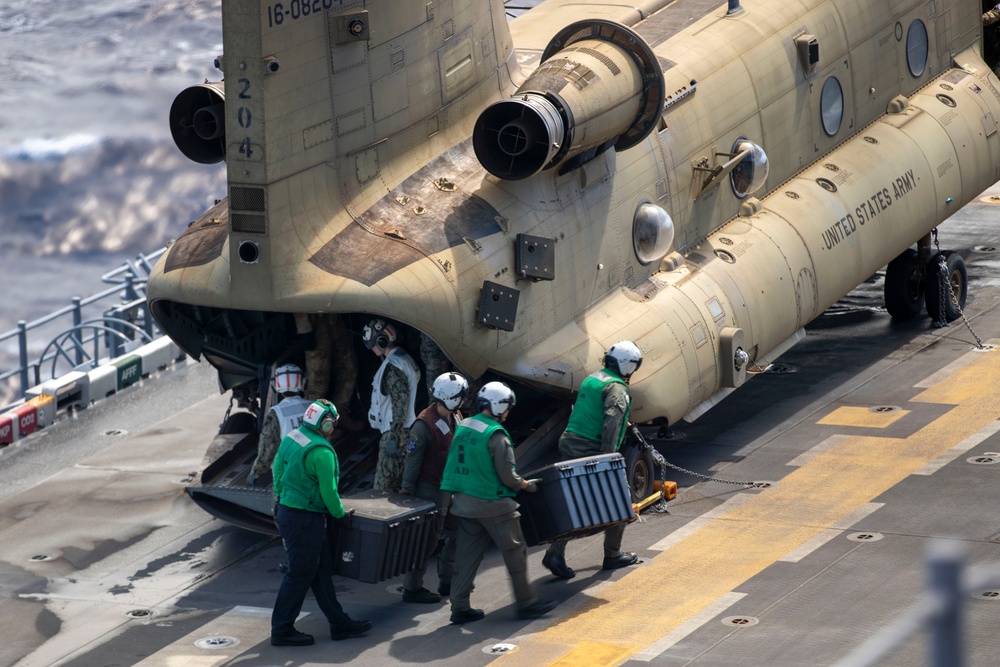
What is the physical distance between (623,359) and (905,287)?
25.2 feet

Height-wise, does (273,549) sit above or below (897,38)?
below

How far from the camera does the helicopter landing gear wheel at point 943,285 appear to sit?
2125 cm

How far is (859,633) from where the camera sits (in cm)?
1300

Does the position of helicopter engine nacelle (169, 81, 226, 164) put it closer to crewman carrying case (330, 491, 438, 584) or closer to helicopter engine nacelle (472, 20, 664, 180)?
helicopter engine nacelle (472, 20, 664, 180)

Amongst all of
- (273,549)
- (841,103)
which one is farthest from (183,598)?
(841,103)

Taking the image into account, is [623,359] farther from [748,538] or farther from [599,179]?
[599,179]

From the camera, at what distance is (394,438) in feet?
50.6

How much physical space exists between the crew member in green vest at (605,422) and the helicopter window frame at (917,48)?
27.1 ft

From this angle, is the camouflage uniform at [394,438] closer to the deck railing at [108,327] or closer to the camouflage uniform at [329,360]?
the camouflage uniform at [329,360]

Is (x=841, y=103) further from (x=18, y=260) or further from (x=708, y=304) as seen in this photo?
(x=18, y=260)

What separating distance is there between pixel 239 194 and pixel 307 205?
0.63m

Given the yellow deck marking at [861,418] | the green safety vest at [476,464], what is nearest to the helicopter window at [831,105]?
the yellow deck marking at [861,418]

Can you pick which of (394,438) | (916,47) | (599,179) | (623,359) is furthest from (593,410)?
(916,47)

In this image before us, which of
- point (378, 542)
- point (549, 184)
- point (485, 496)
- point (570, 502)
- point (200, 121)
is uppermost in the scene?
point (200, 121)
